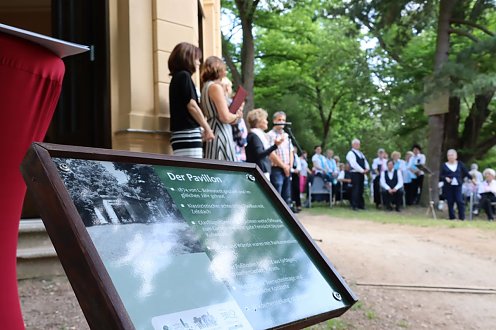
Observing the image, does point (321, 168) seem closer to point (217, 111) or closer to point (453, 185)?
point (453, 185)

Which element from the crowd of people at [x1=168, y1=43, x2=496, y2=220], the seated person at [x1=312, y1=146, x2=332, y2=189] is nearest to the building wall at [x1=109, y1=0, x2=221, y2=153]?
the crowd of people at [x1=168, y1=43, x2=496, y2=220]

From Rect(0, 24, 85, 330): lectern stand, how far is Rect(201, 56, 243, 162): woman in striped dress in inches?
119

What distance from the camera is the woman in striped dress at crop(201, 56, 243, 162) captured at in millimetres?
4816

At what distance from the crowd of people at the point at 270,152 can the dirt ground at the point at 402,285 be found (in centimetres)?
164

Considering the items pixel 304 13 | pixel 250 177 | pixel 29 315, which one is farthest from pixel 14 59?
pixel 304 13

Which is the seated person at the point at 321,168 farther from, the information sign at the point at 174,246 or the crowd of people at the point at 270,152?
the information sign at the point at 174,246

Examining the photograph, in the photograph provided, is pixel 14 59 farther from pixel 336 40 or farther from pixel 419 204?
pixel 336 40

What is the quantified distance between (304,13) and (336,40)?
6.30 feet

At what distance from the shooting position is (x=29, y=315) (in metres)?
3.66

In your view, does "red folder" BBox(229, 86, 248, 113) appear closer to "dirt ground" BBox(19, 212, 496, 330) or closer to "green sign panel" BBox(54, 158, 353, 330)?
"dirt ground" BBox(19, 212, 496, 330)

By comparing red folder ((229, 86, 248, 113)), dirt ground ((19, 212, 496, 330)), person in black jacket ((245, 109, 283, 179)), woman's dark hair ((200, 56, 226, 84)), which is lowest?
dirt ground ((19, 212, 496, 330))

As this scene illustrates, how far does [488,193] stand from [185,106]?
11490mm

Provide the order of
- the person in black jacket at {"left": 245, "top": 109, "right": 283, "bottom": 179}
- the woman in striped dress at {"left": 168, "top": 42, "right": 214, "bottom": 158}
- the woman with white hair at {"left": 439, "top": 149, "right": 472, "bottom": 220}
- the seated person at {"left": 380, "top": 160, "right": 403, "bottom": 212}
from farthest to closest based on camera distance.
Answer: the seated person at {"left": 380, "top": 160, "right": 403, "bottom": 212} → the woman with white hair at {"left": 439, "top": 149, "right": 472, "bottom": 220} → the person in black jacket at {"left": 245, "top": 109, "right": 283, "bottom": 179} → the woman in striped dress at {"left": 168, "top": 42, "right": 214, "bottom": 158}

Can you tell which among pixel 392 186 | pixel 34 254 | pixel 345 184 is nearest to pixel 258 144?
pixel 34 254
